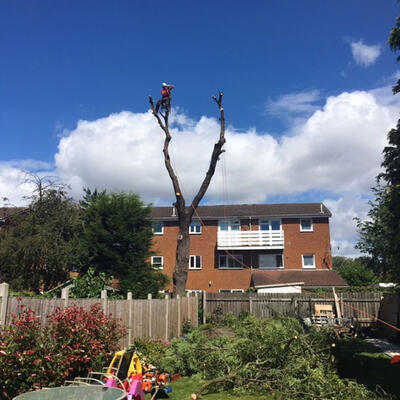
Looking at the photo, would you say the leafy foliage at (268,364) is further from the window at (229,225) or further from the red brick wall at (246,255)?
the window at (229,225)

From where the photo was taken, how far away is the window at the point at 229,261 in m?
34.4

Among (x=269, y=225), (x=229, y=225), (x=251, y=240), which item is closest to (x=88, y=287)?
(x=251, y=240)

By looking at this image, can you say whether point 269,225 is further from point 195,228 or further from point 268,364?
point 268,364

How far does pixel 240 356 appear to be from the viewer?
9.43m

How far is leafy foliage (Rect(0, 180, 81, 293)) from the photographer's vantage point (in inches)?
822

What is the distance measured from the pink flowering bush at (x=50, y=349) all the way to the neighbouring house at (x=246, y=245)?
2641cm

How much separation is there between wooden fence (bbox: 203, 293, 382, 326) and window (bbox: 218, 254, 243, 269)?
12.8 meters

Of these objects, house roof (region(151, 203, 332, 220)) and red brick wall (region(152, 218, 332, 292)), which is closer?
red brick wall (region(152, 218, 332, 292))

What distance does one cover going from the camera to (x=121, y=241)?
23234 mm

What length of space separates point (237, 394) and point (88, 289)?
7.35 meters

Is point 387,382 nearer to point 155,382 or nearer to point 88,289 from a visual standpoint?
point 155,382

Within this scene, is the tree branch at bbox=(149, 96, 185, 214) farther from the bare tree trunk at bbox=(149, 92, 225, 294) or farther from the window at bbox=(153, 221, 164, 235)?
the window at bbox=(153, 221, 164, 235)

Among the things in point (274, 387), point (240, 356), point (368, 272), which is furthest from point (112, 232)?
point (368, 272)

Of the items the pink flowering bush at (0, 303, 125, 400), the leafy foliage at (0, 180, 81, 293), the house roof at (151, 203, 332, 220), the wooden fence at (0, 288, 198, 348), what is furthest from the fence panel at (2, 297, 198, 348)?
the house roof at (151, 203, 332, 220)
